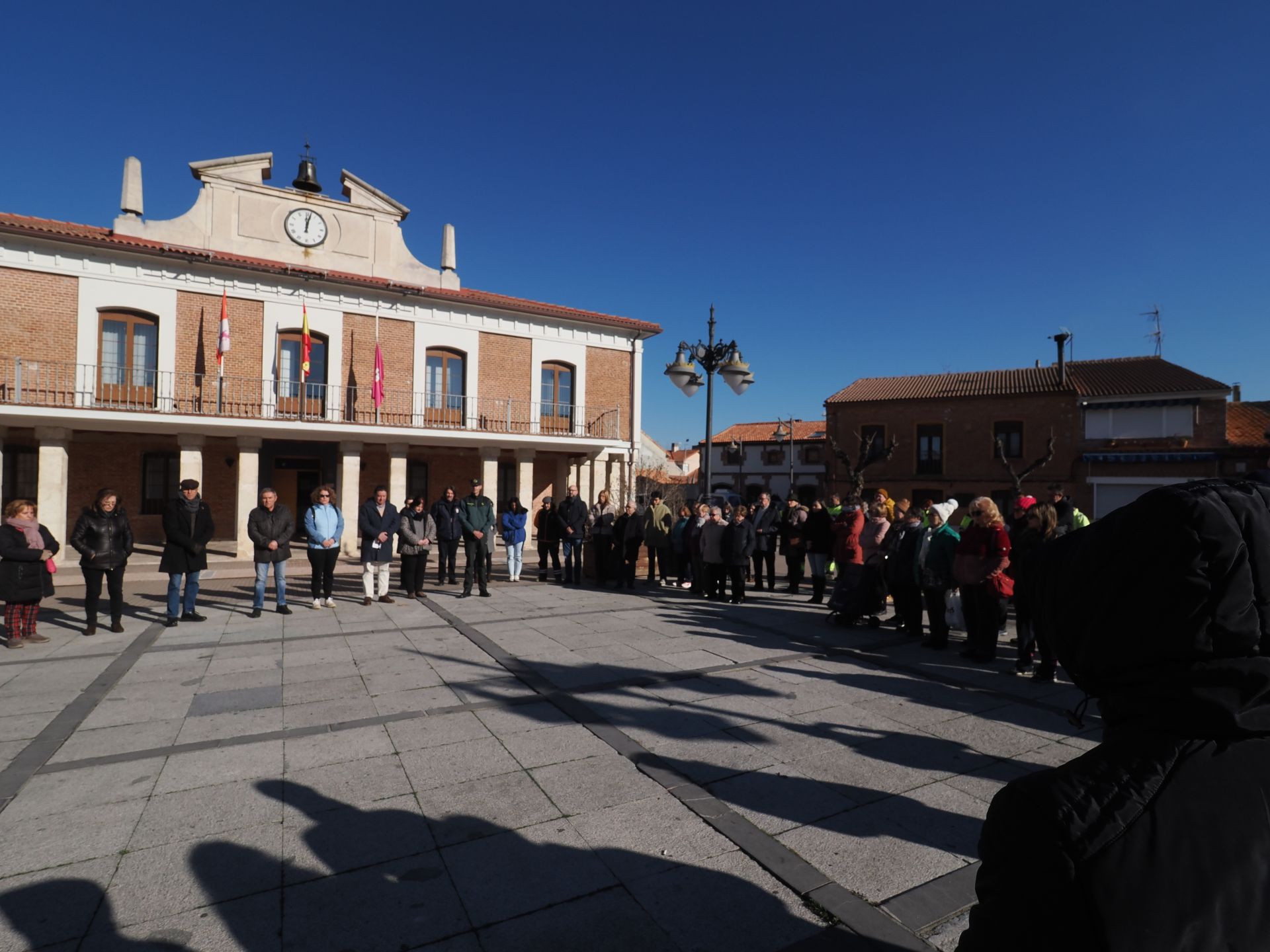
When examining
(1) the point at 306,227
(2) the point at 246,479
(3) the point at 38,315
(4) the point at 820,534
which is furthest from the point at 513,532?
(3) the point at 38,315

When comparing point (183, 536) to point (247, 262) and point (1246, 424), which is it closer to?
point (247, 262)

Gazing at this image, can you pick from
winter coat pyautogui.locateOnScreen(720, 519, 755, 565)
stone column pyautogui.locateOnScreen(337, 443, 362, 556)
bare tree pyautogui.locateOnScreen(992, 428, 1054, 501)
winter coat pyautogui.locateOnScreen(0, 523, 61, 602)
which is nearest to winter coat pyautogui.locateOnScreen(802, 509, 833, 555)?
winter coat pyautogui.locateOnScreen(720, 519, 755, 565)

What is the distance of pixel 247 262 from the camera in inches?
669

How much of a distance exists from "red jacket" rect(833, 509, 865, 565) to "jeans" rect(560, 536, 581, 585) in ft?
15.9

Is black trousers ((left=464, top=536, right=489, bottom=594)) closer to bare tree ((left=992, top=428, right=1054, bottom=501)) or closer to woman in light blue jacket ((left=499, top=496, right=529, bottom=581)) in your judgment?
woman in light blue jacket ((left=499, top=496, right=529, bottom=581))

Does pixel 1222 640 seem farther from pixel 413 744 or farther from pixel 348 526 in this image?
pixel 348 526

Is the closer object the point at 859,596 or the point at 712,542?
the point at 859,596

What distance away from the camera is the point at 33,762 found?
4.04 metres

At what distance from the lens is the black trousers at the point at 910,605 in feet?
24.7

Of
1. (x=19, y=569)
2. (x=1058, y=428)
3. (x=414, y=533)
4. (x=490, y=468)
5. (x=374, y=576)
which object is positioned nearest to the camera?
(x=19, y=569)

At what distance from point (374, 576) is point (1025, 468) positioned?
29.3 m

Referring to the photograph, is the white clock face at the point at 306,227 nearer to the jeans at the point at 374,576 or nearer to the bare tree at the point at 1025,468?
the jeans at the point at 374,576

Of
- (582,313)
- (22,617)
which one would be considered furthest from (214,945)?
(582,313)

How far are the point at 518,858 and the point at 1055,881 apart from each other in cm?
260
